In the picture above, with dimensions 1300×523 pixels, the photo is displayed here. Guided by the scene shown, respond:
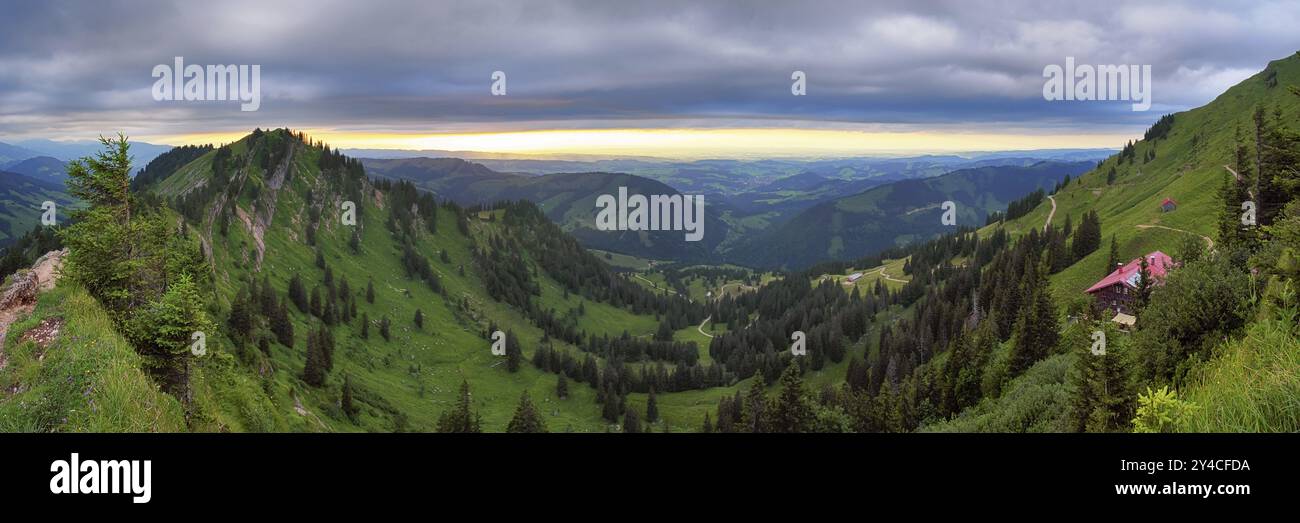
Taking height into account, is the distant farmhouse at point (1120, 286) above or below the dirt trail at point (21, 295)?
below

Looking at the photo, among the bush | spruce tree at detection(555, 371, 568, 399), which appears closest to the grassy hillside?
the bush

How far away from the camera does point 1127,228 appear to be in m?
131

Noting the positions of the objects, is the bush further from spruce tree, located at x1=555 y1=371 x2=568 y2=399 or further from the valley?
spruce tree, located at x1=555 y1=371 x2=568 y2=399

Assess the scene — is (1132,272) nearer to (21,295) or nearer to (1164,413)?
(1164,413)

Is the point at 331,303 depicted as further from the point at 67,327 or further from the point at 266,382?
the point at 67,327

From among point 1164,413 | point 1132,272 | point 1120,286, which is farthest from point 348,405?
point 1132,272

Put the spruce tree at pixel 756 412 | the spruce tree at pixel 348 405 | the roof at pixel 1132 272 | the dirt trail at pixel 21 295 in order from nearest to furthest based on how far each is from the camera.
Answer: the dirt trail at pixel 21 295 → the spruce tree at pixel 756 412 → the roof at pixel 1132 272 → the spruce tree at pixel 348 405

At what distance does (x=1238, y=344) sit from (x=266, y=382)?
228 ft

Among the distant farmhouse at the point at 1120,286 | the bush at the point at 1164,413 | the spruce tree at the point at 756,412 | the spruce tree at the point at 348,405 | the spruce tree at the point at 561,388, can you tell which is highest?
the bush at the point at 1164,413
